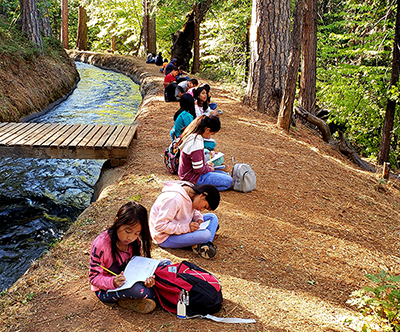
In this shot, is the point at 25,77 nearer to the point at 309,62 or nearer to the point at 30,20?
the point at 30,20

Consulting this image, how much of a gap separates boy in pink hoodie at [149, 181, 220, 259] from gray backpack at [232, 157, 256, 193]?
1.68 m

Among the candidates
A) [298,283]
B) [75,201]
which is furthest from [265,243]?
[75,201]

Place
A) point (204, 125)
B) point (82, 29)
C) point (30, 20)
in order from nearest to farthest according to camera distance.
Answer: point (204, 125), point (30, 20), point (82, 29)

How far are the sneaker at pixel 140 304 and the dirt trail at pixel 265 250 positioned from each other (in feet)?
0.18

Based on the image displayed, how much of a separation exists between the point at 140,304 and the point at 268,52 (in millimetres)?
8886

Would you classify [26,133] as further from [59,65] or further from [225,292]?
[59,65]

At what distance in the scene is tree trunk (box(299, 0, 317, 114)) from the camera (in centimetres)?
1211

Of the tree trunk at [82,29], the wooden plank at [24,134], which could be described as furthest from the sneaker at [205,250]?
the tree trunk at [82,29]

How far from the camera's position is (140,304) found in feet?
10.3

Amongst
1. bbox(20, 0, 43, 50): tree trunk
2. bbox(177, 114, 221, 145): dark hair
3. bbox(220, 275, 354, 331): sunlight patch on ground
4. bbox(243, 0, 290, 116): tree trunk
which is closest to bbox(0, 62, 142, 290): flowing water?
bbox(177, 114, 221, 145): dark hair

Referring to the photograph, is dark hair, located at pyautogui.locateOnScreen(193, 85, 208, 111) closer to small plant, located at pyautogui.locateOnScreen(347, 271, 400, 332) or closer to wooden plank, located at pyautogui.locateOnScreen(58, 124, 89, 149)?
wooden plank, located at pyautogui.locateOnScreen(58, 124, 89, 149)

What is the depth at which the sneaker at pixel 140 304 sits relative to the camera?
10.3ft

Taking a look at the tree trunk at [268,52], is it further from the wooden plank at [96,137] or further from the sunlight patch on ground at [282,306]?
the sunlight patch on ground at [282,306]

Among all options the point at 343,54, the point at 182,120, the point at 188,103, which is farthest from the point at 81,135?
the point at 343,54
